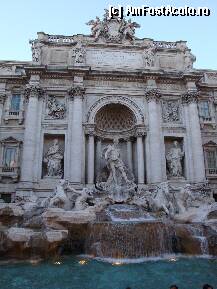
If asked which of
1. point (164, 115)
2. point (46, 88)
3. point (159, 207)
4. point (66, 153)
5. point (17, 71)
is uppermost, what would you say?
point (17, 71)

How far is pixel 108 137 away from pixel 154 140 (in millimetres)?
3606

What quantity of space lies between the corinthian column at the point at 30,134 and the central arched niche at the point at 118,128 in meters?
4.29

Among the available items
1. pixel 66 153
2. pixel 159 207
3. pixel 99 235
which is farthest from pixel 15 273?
pixel 66 153

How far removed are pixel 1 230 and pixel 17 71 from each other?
46.5ft

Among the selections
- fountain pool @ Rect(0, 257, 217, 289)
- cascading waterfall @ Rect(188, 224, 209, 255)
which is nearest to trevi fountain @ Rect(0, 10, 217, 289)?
cascading waterfall @ Rect(188, 224, 209, 255)

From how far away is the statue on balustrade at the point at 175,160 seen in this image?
20614 millimetres

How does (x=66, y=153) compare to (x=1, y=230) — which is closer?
(x=1, y=230)

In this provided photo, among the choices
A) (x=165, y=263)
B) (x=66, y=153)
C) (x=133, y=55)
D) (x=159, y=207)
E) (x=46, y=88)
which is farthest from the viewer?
(x=133, y=55)

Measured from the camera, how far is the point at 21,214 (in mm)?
14117

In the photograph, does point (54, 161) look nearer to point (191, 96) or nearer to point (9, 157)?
point (9, 157)

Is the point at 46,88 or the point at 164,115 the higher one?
the point at 46,88

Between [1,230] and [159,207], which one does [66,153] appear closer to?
[159,207]

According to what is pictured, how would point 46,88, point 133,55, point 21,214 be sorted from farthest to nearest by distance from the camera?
point 133,55, point 46,88, point 21,214

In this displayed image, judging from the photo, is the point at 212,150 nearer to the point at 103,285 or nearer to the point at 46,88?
the point at 46,88
